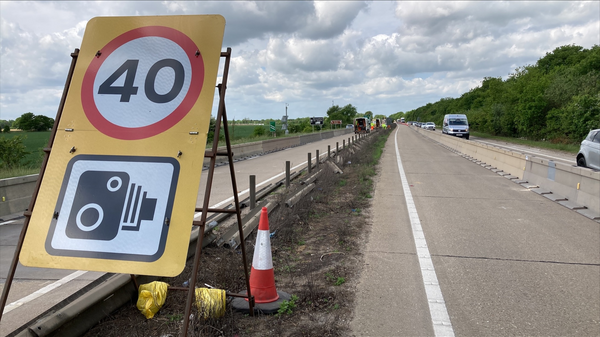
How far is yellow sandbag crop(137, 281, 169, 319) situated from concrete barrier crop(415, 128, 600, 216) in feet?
28.4

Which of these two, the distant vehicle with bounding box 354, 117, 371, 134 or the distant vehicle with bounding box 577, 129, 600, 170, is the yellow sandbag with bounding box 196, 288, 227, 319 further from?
the distant vehicle with bounding box 354, 117, 371, 134

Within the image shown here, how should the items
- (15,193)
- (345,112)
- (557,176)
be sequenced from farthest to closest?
1. (345,112)
2. (557,176)
3. (15,193)

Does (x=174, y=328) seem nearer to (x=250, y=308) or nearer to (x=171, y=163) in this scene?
(x=250, y=308)

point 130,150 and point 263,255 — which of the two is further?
point 263,255

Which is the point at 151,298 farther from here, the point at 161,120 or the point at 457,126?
the point at 457,126

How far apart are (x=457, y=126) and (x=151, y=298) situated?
47136 mm

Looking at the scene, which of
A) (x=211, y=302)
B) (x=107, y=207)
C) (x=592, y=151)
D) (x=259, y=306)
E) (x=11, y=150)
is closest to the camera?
(x=107, y=207)

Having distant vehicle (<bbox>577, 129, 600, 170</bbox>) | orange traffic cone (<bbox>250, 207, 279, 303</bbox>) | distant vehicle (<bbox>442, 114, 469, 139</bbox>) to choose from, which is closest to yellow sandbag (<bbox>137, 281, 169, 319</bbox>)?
orange traffic cone (<bbox>250, 207, 279, 303</bbox>)

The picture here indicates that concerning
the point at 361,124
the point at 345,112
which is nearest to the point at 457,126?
the point at 361,124

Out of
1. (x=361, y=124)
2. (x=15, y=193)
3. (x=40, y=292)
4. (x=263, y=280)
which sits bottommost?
(x=361, y=124)

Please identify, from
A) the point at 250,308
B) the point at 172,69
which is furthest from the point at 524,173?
the point at 172,69

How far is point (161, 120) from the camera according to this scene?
315 centimetres

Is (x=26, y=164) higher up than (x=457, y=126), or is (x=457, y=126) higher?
(x=457, y=126)

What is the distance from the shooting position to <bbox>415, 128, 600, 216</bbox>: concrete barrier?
9.55m
